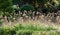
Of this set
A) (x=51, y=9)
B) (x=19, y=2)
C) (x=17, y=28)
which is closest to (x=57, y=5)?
(x=51, y=9)

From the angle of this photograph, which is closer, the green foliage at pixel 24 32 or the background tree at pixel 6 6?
the green foliage at pixel 24 32

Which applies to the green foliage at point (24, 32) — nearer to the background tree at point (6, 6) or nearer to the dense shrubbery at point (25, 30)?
the dense shrubbery at point (25, 30)

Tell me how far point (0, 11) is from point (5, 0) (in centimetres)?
61

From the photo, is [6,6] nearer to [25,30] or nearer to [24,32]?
[25,30]

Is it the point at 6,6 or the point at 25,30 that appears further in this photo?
the point at 6,6

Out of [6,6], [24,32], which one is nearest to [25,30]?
[24,32]

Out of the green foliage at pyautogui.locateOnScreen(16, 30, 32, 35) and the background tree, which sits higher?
the background tree

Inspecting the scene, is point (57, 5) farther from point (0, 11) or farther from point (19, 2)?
point (0, 11)

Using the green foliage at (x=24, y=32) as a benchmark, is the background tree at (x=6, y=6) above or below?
above

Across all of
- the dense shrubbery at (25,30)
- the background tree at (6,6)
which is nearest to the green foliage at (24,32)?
the dense shrubbery at (25,30)

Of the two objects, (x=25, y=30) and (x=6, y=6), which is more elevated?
(x=6, y=6)

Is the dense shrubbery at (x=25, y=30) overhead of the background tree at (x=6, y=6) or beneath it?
beneath

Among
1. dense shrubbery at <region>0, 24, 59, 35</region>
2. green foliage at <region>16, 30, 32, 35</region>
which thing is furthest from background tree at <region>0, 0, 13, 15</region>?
green foliage at <region>16, 30, 32, 35</region>

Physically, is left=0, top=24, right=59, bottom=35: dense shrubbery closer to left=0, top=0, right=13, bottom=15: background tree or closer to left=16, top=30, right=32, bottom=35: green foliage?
left=16, top=30, right=32, bottom=35: green foliage
